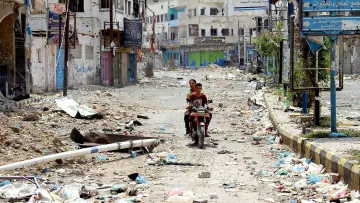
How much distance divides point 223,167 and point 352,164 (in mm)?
2737

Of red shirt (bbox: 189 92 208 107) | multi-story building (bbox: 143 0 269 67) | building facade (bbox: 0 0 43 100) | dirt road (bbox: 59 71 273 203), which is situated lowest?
dirt road (bbox: 59 71 273 203)

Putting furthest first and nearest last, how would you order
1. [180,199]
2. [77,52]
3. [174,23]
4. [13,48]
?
1. [174,23]
2. [77,52]
3. [13,48]
4. [180,199]

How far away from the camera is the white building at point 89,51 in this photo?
114ft

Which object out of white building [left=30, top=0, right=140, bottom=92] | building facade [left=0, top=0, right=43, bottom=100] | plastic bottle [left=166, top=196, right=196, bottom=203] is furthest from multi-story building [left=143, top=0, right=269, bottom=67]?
plastic bottle [left=166, top=196, right=196, bottom=203]

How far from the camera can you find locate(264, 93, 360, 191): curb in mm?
7373

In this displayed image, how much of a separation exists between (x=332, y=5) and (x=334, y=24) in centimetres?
33

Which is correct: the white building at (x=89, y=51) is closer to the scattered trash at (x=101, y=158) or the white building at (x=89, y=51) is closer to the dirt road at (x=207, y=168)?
the dirt road at (x=207, y=168)

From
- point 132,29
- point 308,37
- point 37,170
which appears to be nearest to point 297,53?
point 308,37

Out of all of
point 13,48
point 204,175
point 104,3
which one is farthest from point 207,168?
point 104,3

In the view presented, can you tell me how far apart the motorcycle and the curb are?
1641 millimetres

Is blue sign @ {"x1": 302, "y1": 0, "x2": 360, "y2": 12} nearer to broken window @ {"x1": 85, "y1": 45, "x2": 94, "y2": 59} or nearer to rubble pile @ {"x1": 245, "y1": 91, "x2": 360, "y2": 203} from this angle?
rubble pile @ {"x1": 245, "y1": 91, "x2": 360, "y2": 203}

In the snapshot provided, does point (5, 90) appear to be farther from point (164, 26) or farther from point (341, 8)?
point (164, 26)

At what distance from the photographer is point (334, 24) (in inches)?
432

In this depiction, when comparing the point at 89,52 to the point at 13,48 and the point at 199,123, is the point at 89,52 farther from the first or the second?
the point at 199,123
